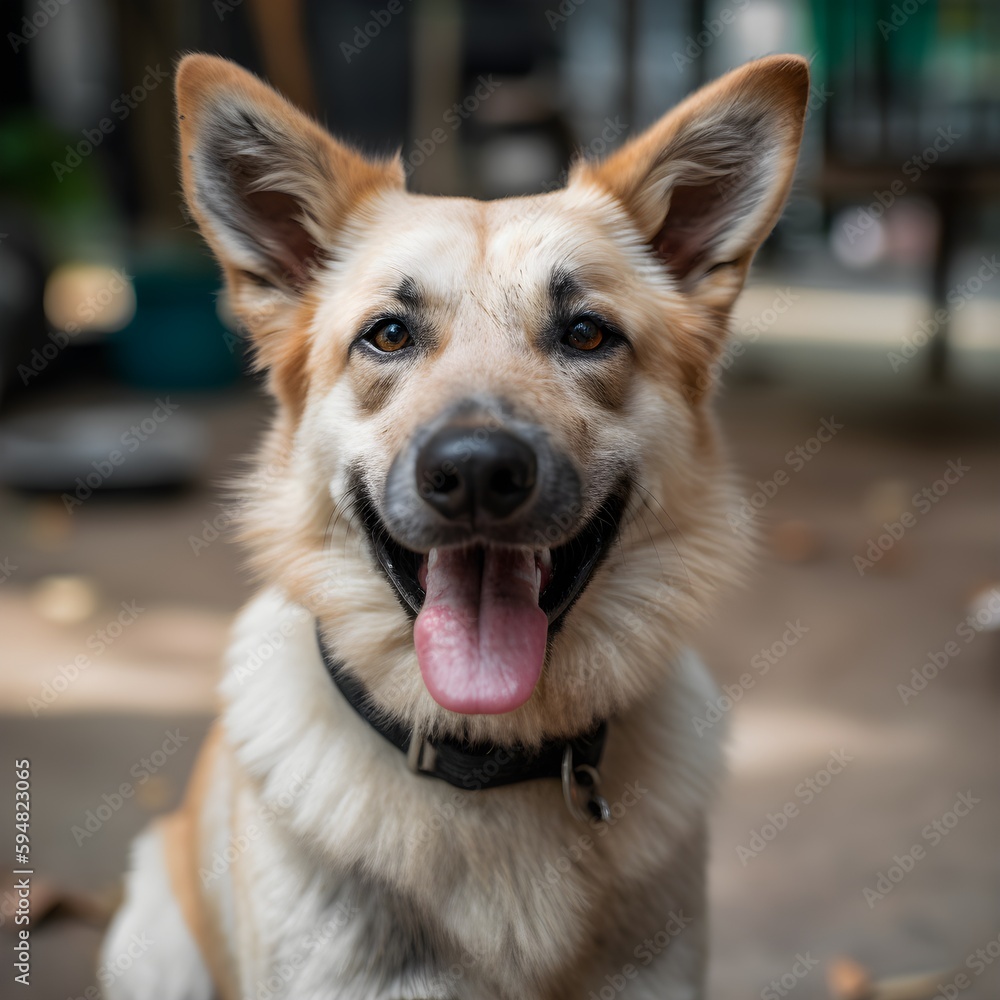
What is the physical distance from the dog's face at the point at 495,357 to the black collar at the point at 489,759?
0.07 m

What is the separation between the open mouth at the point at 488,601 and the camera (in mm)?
1625

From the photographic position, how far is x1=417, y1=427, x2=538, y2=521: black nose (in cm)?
152

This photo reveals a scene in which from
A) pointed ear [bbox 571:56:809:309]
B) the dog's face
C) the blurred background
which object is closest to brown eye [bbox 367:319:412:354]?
the dog's face

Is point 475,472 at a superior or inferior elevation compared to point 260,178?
inferior

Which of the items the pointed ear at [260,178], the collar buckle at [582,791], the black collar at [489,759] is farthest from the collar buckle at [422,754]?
the pointed ear at [260,178]

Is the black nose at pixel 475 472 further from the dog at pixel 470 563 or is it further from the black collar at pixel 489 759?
the black collar at pixel 489 759

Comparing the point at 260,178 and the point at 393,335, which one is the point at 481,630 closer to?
the point at 393,335

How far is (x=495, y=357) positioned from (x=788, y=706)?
233cm

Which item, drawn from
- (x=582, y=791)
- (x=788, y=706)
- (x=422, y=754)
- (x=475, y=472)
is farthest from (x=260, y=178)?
(x=788, y=706)

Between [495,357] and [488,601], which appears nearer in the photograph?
[488,601]

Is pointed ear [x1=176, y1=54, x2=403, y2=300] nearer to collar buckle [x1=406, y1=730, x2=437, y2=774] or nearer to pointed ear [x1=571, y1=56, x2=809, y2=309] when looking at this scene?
pointed ear [x1=571, y1=56, x2=809, y2=309]

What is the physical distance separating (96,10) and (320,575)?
10.9m

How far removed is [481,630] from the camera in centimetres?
167

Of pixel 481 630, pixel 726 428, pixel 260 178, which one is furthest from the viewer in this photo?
pixel 726 428
